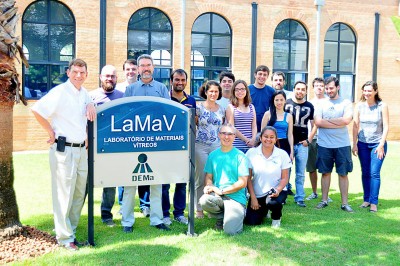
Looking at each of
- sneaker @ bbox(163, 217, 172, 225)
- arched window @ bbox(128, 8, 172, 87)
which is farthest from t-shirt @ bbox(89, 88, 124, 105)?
arched window @ bbox(128, 8, 172, 87)

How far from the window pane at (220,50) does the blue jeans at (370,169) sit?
10.9 m

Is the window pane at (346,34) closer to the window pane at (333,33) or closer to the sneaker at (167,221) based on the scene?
the window pane at (333,33)

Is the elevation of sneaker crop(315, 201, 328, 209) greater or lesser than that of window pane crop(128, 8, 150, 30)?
lesser

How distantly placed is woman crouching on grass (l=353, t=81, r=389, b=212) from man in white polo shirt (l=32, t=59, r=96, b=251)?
405 centimetres

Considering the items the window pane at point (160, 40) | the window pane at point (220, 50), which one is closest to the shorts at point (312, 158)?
the window pane at point (160, 40)

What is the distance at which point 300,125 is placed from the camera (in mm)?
7039

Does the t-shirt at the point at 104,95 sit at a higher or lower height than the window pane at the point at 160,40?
lower

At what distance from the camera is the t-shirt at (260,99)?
6.92 metres

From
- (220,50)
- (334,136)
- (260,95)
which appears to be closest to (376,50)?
(220,50)

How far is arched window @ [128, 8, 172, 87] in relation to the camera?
639 inches

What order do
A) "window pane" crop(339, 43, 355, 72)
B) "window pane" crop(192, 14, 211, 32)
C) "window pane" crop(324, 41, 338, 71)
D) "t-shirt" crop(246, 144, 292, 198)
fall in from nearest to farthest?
1. "t-shirt" crop(246, 144, 292, 198)
2. "window pane" crop(192, 14, 211, 32)
3. "window pane" crop(324, 41, 338, 71)
4. "window pane" crop(339, 43, 355, 72)

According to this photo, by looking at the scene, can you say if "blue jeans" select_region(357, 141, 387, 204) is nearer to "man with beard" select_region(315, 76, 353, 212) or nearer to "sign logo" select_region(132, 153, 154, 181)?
"man with beard" select_region(315, 76, 353, 212)

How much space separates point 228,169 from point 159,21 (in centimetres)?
1196

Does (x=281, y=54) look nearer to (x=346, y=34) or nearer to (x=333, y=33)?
(x=333, y=33)
